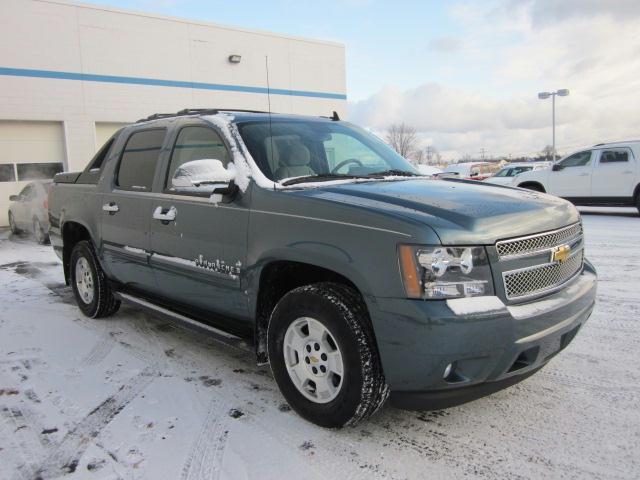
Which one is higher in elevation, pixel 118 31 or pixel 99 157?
pixel 118 31

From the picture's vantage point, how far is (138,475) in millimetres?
2588

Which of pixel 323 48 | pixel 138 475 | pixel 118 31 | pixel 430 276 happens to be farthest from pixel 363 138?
pixel 323 48

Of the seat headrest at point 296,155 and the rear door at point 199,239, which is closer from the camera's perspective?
the rear door at point 199,239

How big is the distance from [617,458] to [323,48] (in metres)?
22.0

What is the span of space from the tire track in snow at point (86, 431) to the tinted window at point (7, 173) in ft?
49.2

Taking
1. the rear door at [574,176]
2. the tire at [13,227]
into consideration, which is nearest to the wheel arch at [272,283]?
the tire at [13,227]

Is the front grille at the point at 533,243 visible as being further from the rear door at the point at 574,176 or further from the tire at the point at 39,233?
the rear door at the point at 574,176

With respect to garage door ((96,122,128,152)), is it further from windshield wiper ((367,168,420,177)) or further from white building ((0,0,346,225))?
windshield wiper ((367,168,420,177))

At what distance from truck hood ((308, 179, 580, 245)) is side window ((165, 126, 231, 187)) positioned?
916 mm

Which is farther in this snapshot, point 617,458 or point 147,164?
point 147,164

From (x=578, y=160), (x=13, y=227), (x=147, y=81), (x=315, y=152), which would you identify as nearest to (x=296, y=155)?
(x=315, y=152)

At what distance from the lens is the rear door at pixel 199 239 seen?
11.2 feet

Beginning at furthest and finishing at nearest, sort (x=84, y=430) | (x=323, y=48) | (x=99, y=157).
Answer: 1. (x=323, y=48)
2. (x=99, y=157)
3. (x=84, y=430)

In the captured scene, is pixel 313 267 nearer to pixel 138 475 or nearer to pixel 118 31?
pixel 138 475
